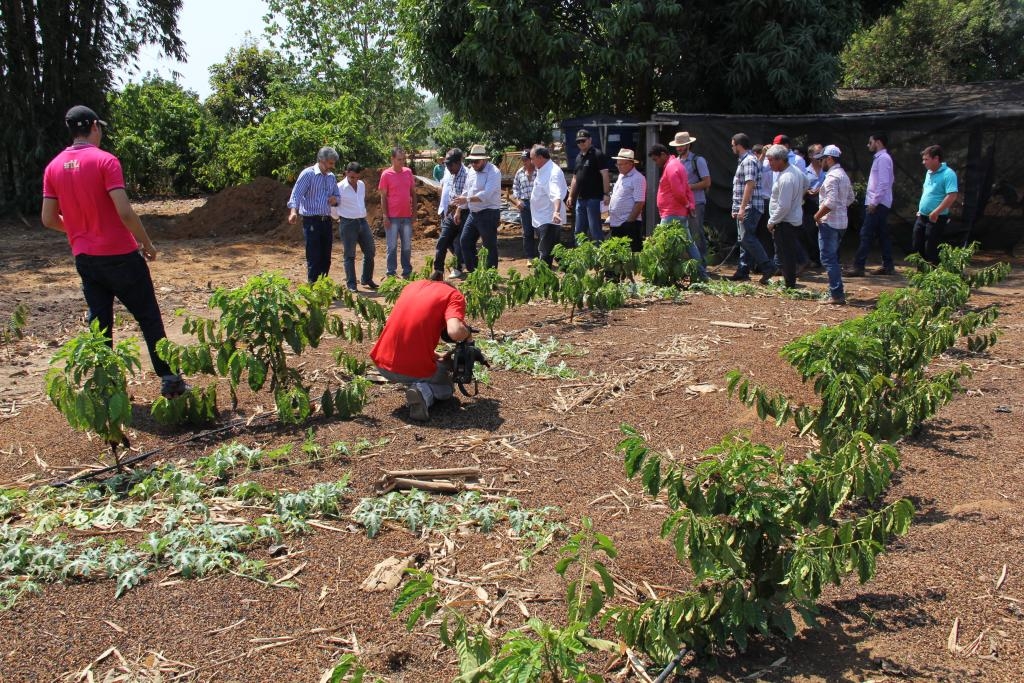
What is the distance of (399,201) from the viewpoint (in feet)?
38.1

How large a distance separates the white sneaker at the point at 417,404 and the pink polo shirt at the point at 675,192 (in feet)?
18.3

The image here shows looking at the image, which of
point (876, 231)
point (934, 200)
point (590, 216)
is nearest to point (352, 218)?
point (590, 216)

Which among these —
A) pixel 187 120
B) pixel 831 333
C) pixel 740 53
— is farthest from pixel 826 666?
pixel 187 120

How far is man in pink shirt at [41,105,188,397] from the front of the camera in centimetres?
589

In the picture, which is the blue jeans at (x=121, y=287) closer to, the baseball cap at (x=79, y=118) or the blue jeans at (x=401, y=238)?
the baseball cap at (x=79, y=118)

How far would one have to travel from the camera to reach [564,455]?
538cm

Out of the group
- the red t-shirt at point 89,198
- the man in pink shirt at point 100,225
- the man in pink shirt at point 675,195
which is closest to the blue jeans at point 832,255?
the man in pink shirt at point 675,195

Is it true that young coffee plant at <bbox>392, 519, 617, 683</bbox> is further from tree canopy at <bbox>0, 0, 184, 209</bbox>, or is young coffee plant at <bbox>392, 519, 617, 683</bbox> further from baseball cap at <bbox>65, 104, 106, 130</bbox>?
tree canopy at <bbox>0, 0, 184, 209</bbox>

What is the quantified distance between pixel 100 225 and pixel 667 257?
19.0 ft

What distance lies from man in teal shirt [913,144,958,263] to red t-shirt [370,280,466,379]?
7382mm

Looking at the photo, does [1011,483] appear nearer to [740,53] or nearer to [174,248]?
[740,53]

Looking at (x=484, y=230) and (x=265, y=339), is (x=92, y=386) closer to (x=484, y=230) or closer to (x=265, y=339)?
(x=265, y=339)

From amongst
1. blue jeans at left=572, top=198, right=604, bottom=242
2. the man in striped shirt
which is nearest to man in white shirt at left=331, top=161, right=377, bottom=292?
the man in striped shirt

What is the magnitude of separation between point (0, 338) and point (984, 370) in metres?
8.83
